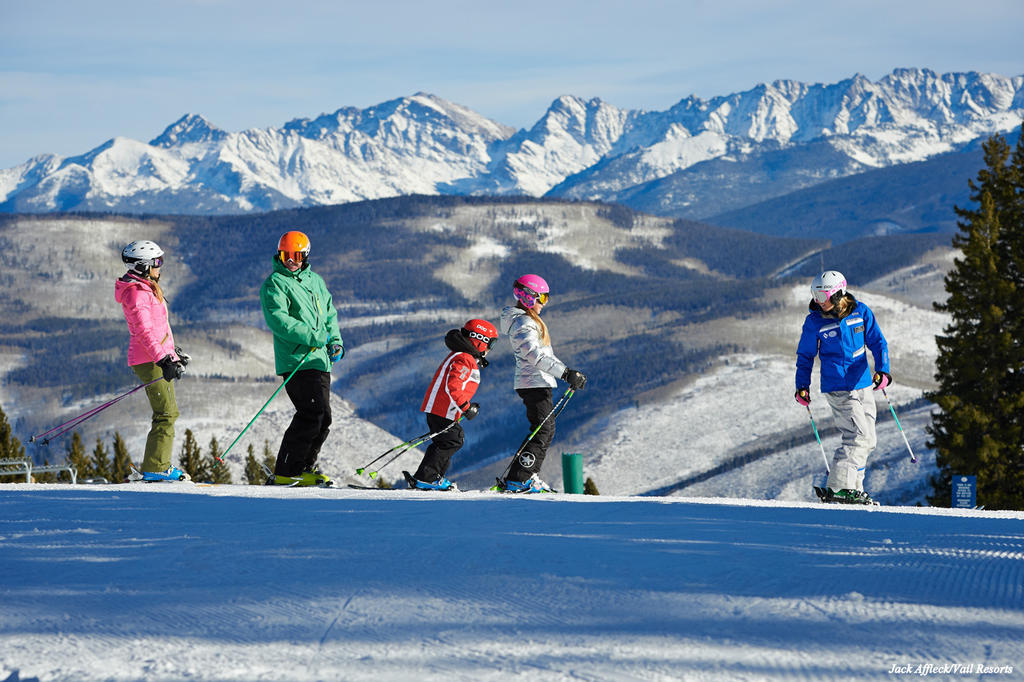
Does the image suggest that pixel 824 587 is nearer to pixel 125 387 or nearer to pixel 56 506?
pixel 56 506

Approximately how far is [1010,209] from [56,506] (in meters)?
25.4

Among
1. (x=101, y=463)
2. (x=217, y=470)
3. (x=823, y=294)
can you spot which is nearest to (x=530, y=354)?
(x=823, y=294)

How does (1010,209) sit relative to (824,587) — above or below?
above

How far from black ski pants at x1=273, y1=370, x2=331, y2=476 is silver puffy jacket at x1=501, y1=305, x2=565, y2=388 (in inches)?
70.0

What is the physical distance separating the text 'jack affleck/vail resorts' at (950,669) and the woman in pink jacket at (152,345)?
733 centimetres

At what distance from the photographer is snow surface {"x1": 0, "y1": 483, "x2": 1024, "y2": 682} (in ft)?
11.6

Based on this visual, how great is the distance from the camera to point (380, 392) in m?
176

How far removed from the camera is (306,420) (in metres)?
9.80

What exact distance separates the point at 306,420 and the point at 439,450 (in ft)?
4.19

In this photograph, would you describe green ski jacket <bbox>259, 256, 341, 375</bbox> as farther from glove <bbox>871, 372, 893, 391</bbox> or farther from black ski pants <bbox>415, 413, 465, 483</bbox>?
glove <bbox>871, 372, 893, 391</bbox>

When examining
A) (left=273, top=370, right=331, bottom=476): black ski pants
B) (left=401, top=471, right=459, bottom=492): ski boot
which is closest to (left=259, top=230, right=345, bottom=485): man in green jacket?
(left=273, top=370, right=331, bottom=476): black ski pants

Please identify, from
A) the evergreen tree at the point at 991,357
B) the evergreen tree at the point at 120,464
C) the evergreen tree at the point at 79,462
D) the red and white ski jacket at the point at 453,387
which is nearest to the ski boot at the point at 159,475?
the red and white ski jacket at the point at 453,387

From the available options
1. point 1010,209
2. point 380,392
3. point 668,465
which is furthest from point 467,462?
point 1010,209

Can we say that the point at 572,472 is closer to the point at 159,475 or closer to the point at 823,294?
the point at 823,294
